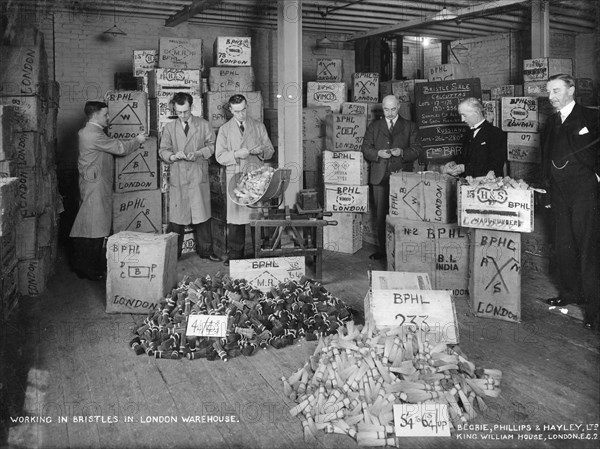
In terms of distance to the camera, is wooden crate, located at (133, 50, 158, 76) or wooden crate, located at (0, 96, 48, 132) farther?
wooden crate, located at (133, 50, 158, 76)

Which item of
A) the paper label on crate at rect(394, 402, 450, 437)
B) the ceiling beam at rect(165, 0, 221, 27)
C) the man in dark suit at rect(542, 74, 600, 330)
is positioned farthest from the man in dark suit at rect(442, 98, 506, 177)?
the ceiling beam at rect(165, 0, 221, 27)

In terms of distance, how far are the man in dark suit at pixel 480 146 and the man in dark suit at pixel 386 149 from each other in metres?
1.05

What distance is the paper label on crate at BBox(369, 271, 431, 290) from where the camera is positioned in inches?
161

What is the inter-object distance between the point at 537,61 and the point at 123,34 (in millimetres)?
6445

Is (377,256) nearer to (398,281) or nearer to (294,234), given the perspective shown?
(294,234)

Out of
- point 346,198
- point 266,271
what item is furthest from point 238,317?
point 346,198

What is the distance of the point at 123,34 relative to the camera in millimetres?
9344

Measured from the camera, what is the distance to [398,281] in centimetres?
415

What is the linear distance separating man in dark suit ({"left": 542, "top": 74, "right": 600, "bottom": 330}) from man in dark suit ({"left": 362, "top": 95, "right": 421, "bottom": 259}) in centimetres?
191

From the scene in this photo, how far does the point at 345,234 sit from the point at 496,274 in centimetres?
266

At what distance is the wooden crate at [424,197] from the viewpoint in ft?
17.0

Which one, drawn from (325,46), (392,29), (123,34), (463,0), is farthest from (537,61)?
(123,34)

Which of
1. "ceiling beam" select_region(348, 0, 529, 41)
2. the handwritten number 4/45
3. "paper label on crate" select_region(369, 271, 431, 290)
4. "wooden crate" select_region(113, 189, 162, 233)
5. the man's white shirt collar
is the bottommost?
the handwritten number 4/45

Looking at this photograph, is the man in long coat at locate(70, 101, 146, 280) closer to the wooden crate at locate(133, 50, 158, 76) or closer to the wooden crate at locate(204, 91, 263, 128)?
the wooden crate at locate(204, 91, 263, 128)
